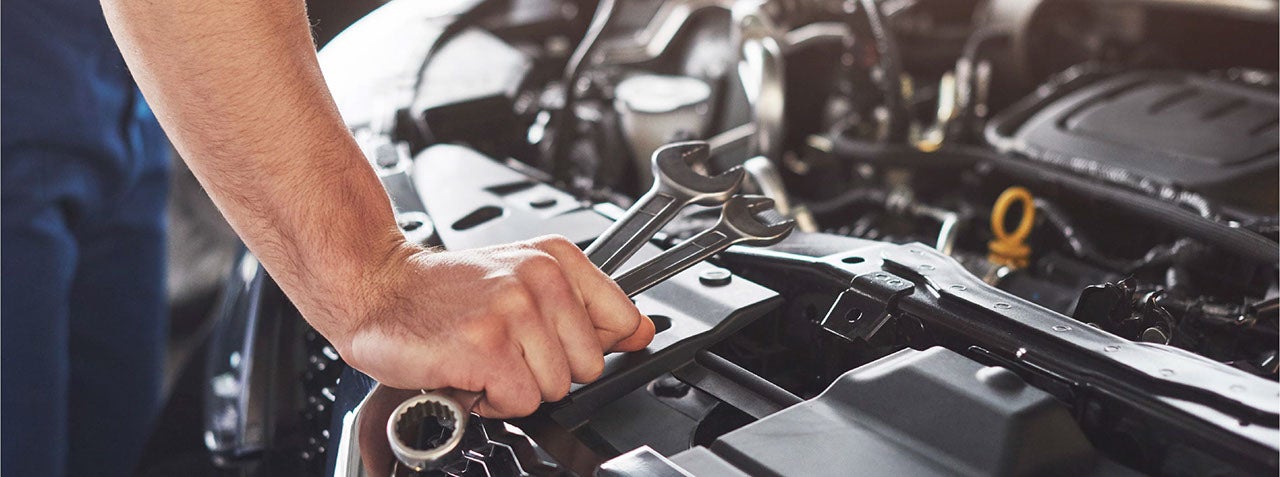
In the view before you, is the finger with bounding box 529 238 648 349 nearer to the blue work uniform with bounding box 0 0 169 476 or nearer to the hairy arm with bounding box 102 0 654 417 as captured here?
the hairy arm with bounding box 102 0 654 417

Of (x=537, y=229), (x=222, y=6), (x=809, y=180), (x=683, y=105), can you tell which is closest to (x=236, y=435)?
(x=537, y=229)

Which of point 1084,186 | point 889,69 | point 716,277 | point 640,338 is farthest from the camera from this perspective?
point 889,69

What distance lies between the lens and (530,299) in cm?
65

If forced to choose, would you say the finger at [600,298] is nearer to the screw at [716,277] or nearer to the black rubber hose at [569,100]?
the screw at [716,277]

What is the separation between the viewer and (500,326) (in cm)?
64

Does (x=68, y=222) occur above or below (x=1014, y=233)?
below

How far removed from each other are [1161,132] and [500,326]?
2.36 feet

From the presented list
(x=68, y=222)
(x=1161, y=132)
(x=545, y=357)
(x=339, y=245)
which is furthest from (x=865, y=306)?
(x=68, y=222)

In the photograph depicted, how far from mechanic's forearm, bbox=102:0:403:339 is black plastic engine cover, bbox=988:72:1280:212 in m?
0.68

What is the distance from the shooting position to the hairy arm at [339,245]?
2.11 feet

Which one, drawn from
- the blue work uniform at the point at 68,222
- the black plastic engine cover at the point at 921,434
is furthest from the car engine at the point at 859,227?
the blue work uniform at the point at 68,222

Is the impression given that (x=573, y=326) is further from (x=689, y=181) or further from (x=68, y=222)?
(x=68, y=222)

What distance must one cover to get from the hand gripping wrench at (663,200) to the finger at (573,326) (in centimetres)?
12

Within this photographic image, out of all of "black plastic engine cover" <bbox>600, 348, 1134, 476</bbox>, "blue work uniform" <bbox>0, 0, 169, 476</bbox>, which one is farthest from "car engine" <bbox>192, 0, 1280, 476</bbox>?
"blue work uniform" <bbox>0, 0, 169, 476</bbox>
